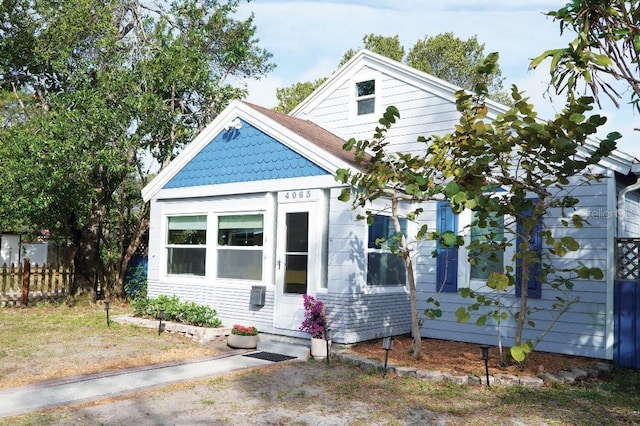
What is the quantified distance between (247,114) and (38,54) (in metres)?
8.69

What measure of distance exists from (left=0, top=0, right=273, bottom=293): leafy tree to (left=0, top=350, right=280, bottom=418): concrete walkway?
7431mm

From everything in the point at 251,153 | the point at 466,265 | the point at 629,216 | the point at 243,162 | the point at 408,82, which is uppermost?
the point at 408,82

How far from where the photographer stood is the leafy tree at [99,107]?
13.9 metres

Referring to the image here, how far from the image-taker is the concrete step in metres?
9.20

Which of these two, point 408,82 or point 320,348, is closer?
point 320,348

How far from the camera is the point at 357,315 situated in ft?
31.4

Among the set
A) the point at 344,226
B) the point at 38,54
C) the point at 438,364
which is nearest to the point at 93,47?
the point at 38,54

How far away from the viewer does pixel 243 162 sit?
37.2 feet

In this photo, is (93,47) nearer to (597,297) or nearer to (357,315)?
(357,315)

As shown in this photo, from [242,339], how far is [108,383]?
9.44 ft

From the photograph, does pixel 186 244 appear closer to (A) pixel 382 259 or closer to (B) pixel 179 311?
(B) pixel 179 311

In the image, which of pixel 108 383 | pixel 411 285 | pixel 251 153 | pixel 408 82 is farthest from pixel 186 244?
pixel 408 82


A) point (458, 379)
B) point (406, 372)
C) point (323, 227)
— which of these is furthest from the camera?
point (323, 227)

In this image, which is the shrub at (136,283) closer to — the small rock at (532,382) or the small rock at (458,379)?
the small rock at (458,379)
